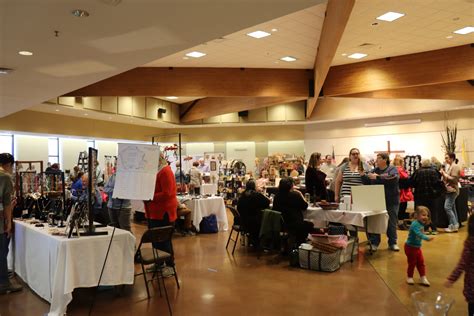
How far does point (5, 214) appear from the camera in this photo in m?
4.17

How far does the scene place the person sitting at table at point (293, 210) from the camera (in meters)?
5.38

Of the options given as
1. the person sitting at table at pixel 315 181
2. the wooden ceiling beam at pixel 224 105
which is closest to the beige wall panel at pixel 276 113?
the wooden ceiling beam at pixel 224 105

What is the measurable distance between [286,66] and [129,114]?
18.4 feet

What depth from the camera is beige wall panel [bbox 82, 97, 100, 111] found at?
10.4 m

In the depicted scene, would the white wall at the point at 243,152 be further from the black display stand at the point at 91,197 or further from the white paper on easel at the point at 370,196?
the black display stand at the point at 91,197

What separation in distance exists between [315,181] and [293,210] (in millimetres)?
1000

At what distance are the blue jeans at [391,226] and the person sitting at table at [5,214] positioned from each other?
4.92 m

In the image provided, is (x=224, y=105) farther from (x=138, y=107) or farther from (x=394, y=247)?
(x=394, y=247)

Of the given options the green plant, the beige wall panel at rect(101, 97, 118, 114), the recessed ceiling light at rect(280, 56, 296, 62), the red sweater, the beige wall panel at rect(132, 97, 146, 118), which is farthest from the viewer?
the beige wall panel at rect(132, 97, 146, 118)

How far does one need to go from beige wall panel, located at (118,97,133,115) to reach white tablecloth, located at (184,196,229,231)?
5272 millimetres

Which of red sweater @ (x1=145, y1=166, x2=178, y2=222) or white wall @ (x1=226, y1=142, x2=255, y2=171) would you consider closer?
red sweater @ (x1=145, y1=166, x2=178, y2=222)

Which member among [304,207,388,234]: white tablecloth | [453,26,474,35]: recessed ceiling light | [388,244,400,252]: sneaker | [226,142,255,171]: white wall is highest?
[453,26,474,35]: recessed ceiling light

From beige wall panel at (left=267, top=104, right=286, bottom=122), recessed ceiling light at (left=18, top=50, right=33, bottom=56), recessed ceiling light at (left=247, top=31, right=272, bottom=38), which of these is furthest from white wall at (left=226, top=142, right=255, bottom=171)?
recessed ceiling light at (left=18, top=50, right=33, bottom=56)

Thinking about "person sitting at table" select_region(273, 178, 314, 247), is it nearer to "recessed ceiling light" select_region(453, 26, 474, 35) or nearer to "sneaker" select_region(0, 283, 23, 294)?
"sneaker" select_region(0, 283, 23, 294)
